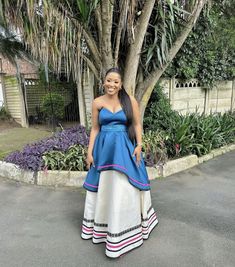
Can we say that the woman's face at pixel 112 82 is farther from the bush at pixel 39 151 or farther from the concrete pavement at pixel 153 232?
the bush at pixel 39 151

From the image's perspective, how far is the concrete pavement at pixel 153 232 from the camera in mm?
2232

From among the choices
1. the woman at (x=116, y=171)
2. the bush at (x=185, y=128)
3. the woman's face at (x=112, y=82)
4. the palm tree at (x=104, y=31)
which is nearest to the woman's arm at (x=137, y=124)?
the woman at (x=116, y=171)

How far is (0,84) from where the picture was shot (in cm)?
1014

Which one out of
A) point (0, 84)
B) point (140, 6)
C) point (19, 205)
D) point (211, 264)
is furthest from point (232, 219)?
point (0, 84)

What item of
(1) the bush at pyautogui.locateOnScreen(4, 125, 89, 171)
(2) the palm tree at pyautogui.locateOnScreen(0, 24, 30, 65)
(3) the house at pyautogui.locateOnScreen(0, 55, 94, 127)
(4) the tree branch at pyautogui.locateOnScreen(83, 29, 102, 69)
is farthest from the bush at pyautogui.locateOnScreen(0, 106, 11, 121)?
(4) the tree branch at pyautogui.locateOnScreen(83, 29, 102, 69)

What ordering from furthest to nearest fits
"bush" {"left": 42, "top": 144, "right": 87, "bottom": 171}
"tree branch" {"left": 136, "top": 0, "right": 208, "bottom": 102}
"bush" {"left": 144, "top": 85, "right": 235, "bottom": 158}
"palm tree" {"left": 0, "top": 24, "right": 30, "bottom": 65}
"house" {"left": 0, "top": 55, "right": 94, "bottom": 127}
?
"house" {"left": 0, "top": 55, "right": 94, "bottom": 127} < "palm tree" {"left": 0, "top": 24, "right": 30, "bottom": 65} < "bush" {"left": 144, "top": 85, "right": 235, "bottom": 158} < "tree branch" {"left": 136, "top": 0, "right": 208, "bottom": 102} < "bush" {"left": 42, "top": 144, "right": 87, "bottom": 171}

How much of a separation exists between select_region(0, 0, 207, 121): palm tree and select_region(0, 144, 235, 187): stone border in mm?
1231

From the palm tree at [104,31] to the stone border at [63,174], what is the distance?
1231 millimetres

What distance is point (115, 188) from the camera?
2229 millimetres

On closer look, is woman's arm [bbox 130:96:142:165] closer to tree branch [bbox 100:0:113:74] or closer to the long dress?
the long dress

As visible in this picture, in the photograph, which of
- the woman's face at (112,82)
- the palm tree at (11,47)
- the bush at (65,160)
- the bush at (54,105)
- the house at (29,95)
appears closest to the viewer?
the woman's face at (112,82)

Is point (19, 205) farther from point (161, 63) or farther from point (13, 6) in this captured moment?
point (161, 63)

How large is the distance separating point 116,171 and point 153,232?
3.03 feet

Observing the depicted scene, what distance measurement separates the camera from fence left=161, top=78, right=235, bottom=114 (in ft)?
20.8
